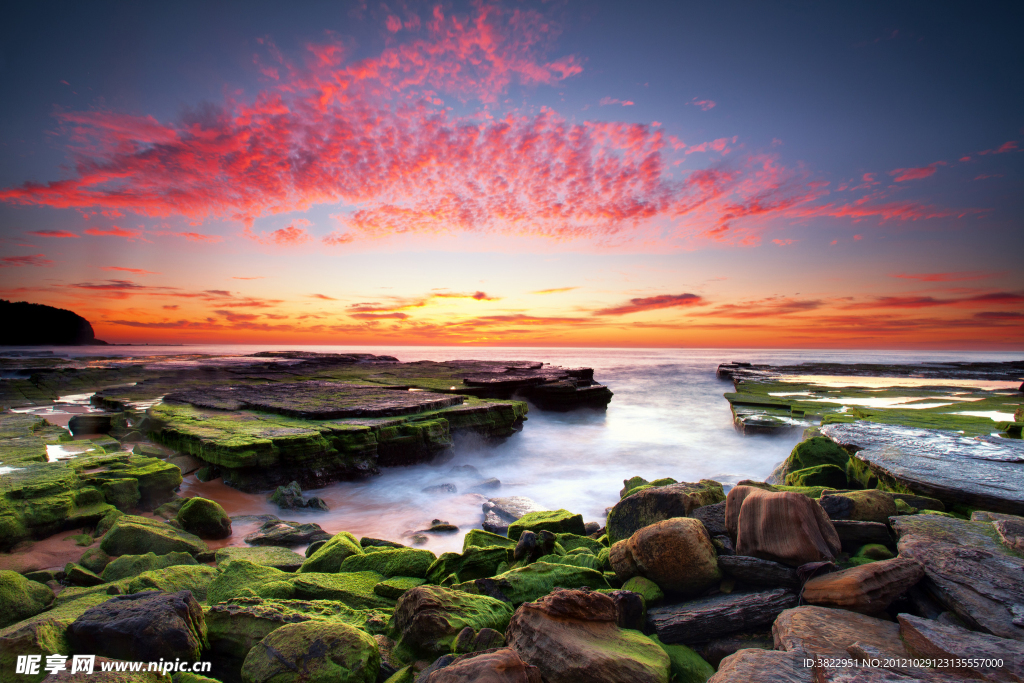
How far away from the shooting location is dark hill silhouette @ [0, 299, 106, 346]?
203 feet

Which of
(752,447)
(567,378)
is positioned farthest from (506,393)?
(752,447)

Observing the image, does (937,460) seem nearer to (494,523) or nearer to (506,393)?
(494,523)

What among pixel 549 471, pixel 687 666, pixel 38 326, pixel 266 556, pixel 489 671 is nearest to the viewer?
pixel 489 671

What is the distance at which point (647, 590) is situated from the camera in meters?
2.64

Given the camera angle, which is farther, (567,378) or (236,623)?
(567,378)

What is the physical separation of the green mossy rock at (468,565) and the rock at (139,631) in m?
1.48

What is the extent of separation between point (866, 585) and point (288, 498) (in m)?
5.80

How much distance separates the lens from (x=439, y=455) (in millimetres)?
7836

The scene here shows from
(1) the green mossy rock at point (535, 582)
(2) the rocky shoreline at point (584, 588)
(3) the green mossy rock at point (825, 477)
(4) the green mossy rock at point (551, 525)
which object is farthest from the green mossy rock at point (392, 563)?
(3) the green mossy rock at point (825, 477)

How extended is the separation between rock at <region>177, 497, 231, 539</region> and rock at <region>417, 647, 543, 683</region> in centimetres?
359

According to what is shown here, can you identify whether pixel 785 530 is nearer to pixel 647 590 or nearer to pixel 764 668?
pixel 647 590

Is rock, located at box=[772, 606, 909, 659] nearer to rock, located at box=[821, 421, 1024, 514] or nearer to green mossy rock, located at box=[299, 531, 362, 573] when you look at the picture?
rock, located at box=[821, 421, 1024, 514]

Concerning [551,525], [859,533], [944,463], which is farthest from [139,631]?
[944,463]

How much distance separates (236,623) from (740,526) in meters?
3.01
